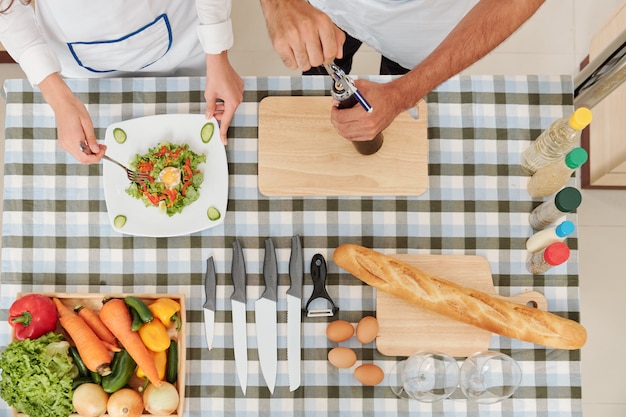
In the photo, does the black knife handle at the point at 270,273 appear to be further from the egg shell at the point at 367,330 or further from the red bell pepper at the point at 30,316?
the red bell pepper at the point at 30,316

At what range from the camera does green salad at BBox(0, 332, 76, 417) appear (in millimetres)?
1096

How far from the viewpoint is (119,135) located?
125 cm

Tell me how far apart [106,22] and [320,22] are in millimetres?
472

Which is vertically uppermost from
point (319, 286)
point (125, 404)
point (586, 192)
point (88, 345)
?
point (586, 192)

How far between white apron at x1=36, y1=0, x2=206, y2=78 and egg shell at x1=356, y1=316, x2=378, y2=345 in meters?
0.74

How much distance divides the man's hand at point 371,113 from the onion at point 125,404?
0.66 m

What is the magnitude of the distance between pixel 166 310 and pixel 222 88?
0.47 metres

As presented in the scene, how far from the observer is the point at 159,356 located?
1180 millimetres

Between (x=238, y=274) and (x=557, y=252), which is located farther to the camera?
(x=238, y=274)

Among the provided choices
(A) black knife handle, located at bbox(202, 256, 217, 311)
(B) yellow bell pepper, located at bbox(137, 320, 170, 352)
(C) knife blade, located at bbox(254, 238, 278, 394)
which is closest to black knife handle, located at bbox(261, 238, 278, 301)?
(C) knife blade, located at bbox(254, 238, 278, 394)

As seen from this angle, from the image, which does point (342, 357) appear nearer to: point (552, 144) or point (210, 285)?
point (210, 285)

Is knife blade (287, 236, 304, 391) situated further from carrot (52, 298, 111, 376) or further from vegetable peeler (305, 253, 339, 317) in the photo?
carrot (52, 298, 111, 376)

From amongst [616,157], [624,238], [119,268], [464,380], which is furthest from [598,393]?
[119,268]

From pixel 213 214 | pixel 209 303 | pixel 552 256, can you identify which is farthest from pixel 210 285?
pixel 552 256
